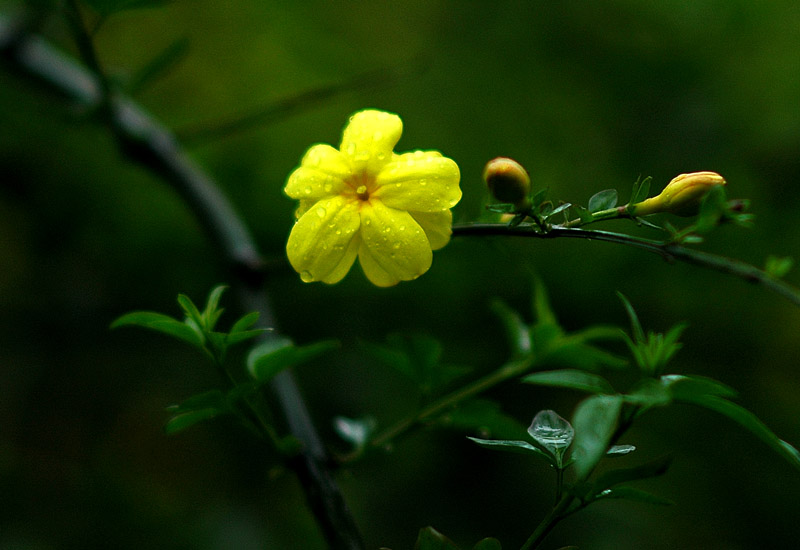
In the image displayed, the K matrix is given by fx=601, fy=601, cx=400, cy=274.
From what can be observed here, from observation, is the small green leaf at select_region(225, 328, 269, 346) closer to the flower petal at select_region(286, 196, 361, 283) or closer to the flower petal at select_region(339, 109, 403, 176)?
the flower petal at select_region(286, 196, 361, 283)

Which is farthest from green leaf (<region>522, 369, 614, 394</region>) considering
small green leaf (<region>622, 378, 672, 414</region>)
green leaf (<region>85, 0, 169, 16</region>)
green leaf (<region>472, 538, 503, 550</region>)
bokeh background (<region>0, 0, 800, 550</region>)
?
bokeh background (<region>0, 0, 800, 550</region>)

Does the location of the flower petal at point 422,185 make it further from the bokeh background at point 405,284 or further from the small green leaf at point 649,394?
the bokeh background at point 405,284

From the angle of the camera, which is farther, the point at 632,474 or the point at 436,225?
the point at 436,225

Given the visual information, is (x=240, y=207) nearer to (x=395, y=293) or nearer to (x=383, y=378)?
(x=395, y=293)

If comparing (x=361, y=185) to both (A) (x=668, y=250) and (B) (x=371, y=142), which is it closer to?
(B) (x=371, y=142)

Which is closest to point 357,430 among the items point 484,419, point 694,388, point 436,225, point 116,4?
point 484,419

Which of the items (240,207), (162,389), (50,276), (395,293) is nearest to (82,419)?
(162,389)
